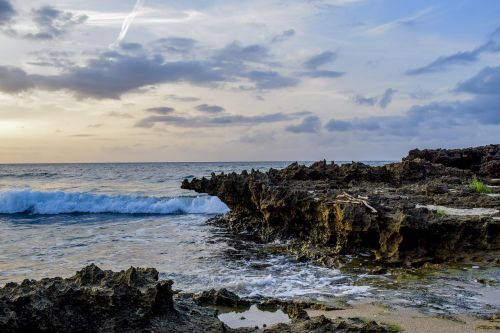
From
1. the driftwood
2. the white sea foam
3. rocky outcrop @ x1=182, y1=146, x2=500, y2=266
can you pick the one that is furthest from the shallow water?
the white sea foam

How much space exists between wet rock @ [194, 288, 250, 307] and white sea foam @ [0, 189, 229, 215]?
1981cm

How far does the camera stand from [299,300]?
700 cm

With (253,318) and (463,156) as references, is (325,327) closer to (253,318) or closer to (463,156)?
(253,318)

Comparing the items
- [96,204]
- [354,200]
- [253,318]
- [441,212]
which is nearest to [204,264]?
[354,200]

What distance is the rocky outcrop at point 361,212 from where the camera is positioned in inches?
348

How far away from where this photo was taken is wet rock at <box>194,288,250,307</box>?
681 centimetres

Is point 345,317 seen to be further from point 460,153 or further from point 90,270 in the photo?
point 460,153

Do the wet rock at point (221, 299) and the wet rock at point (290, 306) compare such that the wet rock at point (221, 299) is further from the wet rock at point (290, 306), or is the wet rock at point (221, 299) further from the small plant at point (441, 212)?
the small plant at point (441, 212)

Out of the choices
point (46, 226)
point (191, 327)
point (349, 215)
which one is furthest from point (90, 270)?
point (46, 226)

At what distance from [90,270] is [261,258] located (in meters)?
5.86

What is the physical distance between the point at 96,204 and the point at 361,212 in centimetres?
2239

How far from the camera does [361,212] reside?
960 cm

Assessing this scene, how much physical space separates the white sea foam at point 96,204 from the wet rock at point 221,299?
19.8 meters

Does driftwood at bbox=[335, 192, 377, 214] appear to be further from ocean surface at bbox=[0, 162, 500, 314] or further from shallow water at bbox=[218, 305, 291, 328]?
shallow water at bbox=[218, 305, 291, 328]
